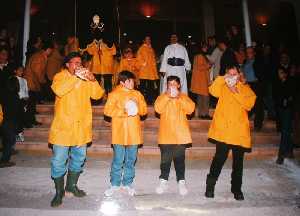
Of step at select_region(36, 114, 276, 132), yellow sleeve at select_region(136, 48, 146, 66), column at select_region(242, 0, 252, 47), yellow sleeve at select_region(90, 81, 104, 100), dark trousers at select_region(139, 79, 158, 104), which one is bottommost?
step at select_region(36, 114, 276, 132)

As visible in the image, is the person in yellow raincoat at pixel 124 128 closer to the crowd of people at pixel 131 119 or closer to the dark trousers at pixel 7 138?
the crowd of people at pixel 131 119

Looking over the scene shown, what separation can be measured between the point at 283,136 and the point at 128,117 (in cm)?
379

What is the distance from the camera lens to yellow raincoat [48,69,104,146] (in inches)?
216

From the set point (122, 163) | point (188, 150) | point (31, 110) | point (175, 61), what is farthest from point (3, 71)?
point (188, 150)

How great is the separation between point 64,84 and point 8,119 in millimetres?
2834

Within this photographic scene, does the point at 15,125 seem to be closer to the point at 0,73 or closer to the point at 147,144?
the point at 0,73

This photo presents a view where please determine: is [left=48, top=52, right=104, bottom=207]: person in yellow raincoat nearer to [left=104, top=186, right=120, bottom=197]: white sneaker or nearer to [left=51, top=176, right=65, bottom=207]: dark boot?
[left=51, top=176, right=65, bottom=207]: dark boot

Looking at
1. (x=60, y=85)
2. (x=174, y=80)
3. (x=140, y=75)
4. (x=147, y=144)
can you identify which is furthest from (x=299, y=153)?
(x=60, y=85)

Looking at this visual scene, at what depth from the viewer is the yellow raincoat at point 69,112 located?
5.49 m

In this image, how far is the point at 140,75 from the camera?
1149cm

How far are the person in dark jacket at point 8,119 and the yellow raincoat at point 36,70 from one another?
2.51 metres

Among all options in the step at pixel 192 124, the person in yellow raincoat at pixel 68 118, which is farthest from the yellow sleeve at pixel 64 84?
the step at pixel 192 124

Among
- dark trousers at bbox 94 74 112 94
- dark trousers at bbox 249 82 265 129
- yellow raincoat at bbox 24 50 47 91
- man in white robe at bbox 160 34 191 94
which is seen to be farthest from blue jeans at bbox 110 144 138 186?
dark trousers at bbox 94 74 112 94

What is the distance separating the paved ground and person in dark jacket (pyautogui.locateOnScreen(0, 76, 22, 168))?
0.32m
